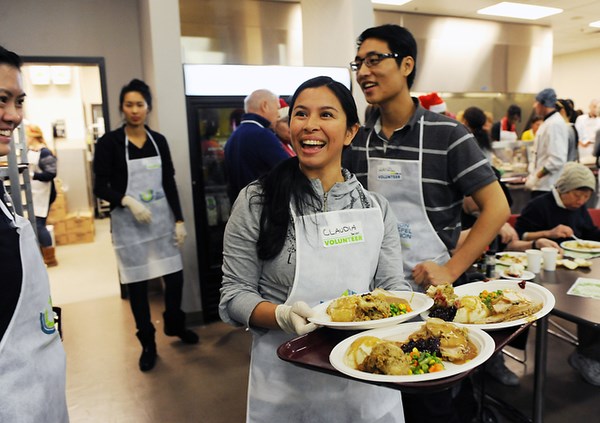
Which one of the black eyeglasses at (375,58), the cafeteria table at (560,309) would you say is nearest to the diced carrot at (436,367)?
the cafeteria table at (560,309)

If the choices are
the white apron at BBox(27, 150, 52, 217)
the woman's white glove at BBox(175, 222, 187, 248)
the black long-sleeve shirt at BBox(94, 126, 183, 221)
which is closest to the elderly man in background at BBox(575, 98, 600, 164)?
the woman's white glove at BBox(175, 222, 187, 248)

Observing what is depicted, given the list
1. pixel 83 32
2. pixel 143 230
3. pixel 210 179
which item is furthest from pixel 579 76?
pixel 143 230

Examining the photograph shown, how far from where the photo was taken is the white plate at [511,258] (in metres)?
2.48

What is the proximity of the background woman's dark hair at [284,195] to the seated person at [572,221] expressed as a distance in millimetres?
2103

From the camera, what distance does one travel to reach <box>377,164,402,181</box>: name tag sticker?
1791 mm

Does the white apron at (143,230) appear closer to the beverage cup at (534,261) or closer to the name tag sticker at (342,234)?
the name tag sticker at (342,234)

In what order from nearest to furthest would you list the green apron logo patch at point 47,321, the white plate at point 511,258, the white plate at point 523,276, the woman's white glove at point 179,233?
the green apron logo patch at point 47,321 → the white plate at point 523,276 → the white plate at point 511,258 → the woman's white glove at point 179,233

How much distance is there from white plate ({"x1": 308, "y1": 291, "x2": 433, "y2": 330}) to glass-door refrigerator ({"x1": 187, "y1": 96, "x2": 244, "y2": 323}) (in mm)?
2720

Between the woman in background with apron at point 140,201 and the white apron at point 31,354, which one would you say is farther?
the woman in background with apron at point 140,201

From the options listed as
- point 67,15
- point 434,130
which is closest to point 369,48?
point 434,130

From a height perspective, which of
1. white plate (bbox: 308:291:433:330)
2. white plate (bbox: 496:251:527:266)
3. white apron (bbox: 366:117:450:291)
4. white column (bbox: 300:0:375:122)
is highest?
white column (bbox: 300:0:375:122)

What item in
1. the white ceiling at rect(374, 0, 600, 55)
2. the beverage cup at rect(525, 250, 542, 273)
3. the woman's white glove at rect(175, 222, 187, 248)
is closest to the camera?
the beverage cup at rect(525, 250, 542, 273)

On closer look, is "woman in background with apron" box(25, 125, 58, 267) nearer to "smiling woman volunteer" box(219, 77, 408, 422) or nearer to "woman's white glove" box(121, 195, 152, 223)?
"woman's white glove" box(121, 195, 152, 223)

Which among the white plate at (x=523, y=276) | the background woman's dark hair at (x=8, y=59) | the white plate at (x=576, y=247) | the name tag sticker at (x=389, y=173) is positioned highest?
the background woman's dark hair at (x=8, y=59)
